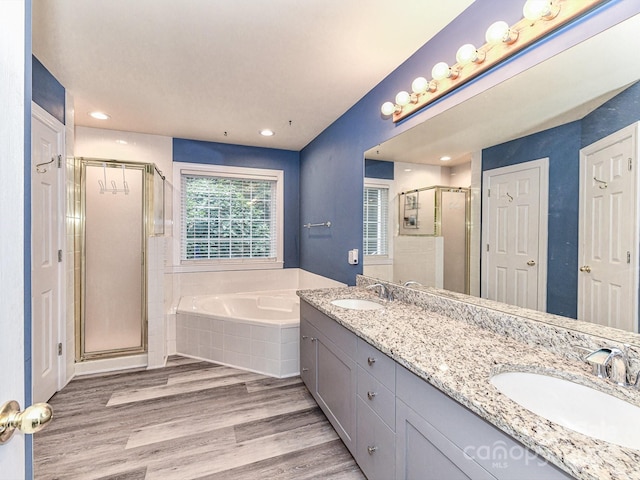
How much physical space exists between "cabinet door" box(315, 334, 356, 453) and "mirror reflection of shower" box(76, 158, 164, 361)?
191 cm

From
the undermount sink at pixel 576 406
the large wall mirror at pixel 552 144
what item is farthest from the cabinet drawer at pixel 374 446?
the large wall mirror at pixel 552 144

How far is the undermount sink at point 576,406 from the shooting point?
79cm

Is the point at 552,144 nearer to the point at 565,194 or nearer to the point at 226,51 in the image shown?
the point at 565,194

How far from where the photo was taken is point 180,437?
73.1 inches

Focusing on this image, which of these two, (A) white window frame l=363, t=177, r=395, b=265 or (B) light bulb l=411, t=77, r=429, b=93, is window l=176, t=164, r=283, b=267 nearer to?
(A) white window frame l=363, t=177, r=395, b=265

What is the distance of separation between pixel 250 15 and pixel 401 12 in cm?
75

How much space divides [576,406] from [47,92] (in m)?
3.29

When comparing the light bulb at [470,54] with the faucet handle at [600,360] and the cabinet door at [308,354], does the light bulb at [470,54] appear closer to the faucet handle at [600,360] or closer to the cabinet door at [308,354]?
the faucet handle at [600,360]

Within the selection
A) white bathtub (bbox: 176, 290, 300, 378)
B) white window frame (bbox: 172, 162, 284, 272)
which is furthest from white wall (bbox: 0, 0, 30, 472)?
white window frame (bbox: 172, 162, 284, 272)

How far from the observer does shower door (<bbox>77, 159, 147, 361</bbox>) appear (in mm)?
2789

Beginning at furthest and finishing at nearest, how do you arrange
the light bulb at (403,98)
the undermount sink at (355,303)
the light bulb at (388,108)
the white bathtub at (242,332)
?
the white bathtub at (242,332)
the undermount sink at (355,303)
the light bulb at (388,108)
the light bulb at (403,98)

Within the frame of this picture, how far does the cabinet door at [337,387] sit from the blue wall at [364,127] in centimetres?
85

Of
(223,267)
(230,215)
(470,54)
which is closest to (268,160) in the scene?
(230,215)

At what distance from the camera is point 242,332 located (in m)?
2.78
